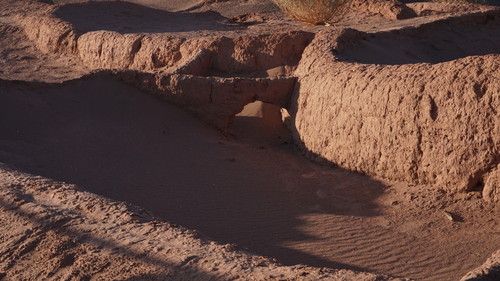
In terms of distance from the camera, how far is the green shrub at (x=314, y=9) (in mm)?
14508

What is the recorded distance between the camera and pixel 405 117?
7613mm

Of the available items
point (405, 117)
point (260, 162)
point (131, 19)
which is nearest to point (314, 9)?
point (131, 19)

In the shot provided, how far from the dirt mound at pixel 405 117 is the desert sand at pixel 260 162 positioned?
0.06 feet

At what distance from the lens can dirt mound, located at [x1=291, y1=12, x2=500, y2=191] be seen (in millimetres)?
7020

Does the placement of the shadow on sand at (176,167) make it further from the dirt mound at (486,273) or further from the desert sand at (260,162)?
the dirt mound at (486,273)

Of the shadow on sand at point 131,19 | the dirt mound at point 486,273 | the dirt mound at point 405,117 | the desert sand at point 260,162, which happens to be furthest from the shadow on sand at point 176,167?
the shadow on sand at point 131,19

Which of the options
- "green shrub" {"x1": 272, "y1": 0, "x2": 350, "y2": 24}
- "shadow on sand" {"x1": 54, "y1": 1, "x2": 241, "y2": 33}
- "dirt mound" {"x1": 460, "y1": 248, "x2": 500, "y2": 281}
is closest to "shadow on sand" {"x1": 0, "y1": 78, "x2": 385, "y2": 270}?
"dirt mound" {"x1": 460, "y1": 248, "x2": 500, "y2": 281}

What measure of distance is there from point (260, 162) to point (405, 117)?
2.21m

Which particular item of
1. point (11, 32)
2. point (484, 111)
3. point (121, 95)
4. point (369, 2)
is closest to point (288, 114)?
point (121, 95)

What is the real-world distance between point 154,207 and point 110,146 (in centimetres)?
170

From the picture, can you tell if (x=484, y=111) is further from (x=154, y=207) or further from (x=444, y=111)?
(x=154, y=207)

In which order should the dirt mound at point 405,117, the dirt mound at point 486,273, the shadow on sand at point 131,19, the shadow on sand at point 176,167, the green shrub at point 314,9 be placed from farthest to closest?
the shadow on sand at point 131,19 < the green shrub at point 314,9 < the shadow on sand at point 176,167 < the dirt mound at point 405,117 < the dirt mound at point 486,273

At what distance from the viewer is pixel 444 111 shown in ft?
23.7

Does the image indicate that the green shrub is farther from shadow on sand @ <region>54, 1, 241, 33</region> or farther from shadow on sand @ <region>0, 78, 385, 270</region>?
shadow on sand @ <region>0, 78, 385, 270</region>
